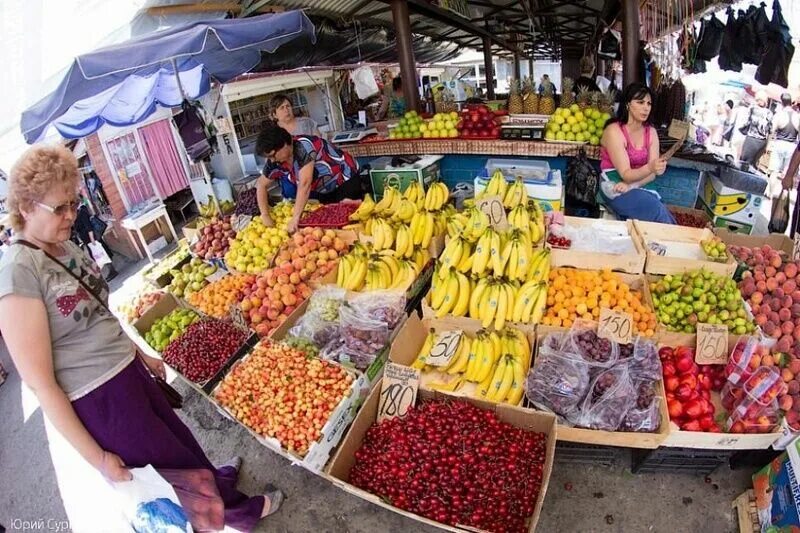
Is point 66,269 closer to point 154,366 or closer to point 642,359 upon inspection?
point 154,366

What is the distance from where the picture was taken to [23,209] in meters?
1.68

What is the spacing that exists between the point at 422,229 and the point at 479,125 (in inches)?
94.4

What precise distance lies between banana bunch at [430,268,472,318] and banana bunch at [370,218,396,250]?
0.69m

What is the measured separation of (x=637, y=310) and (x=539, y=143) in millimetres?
2776

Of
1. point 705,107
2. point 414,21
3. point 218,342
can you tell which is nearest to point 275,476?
point 218,342

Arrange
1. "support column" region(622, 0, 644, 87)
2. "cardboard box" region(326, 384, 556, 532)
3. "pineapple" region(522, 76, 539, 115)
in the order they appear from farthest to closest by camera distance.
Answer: "pineapple" region(522, 76, 539, 115) < "support column" region(622, 0, 644, 87) < "cardboard box" region(326, 384, 556, 532)

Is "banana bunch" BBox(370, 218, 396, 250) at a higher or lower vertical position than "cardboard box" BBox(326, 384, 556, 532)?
→ higher

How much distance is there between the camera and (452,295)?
289 cm

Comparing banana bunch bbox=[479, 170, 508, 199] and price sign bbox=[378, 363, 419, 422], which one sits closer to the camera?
price sign bbox=[378, 363, 419, 422]

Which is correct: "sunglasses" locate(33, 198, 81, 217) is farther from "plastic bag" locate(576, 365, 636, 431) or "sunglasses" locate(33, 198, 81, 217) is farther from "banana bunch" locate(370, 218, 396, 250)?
"plastic bag" locate(576, 365, 636, 431)

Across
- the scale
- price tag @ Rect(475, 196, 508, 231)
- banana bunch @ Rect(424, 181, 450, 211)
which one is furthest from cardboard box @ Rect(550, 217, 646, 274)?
the scale

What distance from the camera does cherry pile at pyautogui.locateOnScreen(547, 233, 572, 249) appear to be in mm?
3233

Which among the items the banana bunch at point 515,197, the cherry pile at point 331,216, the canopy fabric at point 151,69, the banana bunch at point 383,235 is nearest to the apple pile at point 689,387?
the banana bunch at point 515,197

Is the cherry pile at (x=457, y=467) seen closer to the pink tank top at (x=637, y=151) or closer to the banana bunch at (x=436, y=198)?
the banana bunch at (x=436, y=198)
